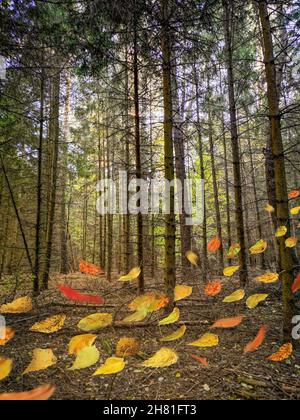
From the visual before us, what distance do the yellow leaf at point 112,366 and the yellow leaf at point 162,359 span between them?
30 cm

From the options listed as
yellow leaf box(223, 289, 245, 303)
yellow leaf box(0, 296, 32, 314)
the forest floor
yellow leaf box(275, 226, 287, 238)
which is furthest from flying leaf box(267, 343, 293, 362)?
yellow leaf box(0, 296, 32, 314)

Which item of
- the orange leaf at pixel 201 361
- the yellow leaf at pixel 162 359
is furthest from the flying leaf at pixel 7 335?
the orange leaf at pixel 201 361

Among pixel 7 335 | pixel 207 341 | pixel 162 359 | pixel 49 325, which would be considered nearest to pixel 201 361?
pixel 162 359

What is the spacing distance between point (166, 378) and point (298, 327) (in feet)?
6.32

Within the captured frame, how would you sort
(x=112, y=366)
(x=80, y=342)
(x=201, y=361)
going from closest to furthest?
(x=201, y=361)
(x=112, y=366)
(x=80, y=342)

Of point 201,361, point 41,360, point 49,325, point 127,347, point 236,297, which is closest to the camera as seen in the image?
point 201,361

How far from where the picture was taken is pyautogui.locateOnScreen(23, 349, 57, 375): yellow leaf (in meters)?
3.31

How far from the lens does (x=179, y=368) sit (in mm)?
3285

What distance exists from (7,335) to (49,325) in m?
0.68

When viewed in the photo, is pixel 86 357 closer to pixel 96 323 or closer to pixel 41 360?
pixel 41 360

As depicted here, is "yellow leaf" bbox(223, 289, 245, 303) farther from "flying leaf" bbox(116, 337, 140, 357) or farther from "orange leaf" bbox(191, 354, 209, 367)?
"flying leaf" bbox(116, 337, 140, 357)

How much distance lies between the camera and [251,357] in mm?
3400
